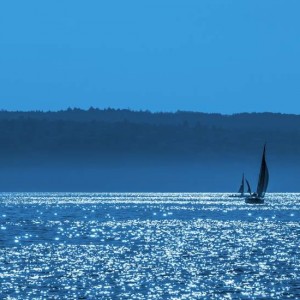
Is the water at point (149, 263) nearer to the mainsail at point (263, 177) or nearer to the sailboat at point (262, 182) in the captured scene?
the mainsail at point (263, 177)

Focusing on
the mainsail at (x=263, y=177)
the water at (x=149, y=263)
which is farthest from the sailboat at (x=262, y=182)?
the water at (x=149, y=263)

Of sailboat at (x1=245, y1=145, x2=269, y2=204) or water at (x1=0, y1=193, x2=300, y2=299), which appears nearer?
water at (x1=0, y1=193, x2=300, y2=299)

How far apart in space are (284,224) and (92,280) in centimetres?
7231

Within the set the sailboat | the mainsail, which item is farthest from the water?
the sailboat

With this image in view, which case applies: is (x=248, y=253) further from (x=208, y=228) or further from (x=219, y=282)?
(x=208, y=228)

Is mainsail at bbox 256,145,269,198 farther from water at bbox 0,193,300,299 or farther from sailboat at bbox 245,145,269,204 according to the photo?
water at bbox 0,193,300,299

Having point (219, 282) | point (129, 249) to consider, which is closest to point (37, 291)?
point (219, 282)

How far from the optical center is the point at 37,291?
55.7m

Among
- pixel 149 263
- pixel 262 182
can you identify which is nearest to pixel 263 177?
pixel 262 182

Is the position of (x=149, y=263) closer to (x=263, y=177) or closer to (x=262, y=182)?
(x=263, y=177)

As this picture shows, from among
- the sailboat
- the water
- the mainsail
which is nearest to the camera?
the water

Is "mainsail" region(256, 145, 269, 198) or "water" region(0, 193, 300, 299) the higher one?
"mainsail" region(256, 145, 269, 198)

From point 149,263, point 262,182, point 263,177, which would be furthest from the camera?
point 262,182

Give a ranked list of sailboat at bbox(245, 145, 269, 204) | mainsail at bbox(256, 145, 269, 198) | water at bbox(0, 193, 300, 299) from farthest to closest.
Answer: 1. sailboat at bbox(245, 145, 269, 204)
2. mainsail at bbox(256, 145, 269, 198)
3. water at bbox(0, 193, 300, 299)
